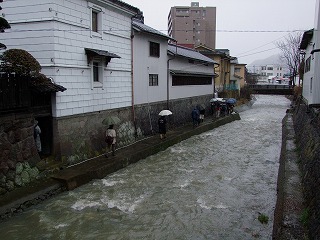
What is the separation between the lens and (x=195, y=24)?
87062mm

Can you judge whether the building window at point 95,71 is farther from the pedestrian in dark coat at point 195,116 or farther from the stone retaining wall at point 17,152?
the pedestrian in dark coat at point 195,116

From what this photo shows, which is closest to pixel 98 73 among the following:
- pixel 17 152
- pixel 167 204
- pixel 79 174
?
pixel 79 174

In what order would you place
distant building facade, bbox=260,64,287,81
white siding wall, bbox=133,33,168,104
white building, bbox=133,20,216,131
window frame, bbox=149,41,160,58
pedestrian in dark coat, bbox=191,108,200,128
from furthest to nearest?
distant building facade, bbox=260,64,287,81
pedestrian in dark coat, bbox=191,108,200,128
window frame, bbox=149,41,160,58
white building, bbox=133,20,216,131
white siding wall, bbox=133,33,168,104

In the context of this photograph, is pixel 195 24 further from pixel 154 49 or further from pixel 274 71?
pixel 274 71

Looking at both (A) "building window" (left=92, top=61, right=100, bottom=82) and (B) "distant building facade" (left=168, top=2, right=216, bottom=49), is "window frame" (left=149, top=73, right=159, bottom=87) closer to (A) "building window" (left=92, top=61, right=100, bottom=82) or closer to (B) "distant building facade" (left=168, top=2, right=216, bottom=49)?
(A) "building window" (left=92, top=61, right=100, bottom=82)

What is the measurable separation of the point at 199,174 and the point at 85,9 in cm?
883

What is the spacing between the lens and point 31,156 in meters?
10.8

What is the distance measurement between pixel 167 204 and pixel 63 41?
293 inches

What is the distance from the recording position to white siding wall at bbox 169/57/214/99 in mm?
23672

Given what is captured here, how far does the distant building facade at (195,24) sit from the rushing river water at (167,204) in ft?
246

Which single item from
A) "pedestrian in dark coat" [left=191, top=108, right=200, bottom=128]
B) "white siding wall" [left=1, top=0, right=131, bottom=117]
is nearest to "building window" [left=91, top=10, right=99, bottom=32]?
"white siding wall" [left=1, top=0, right=131, bottom=117]

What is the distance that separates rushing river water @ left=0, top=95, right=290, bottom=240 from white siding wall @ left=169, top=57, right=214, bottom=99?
8.68 metres

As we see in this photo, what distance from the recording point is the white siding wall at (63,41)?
1166cm

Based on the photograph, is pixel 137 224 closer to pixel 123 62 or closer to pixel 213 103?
pixel 123 62
